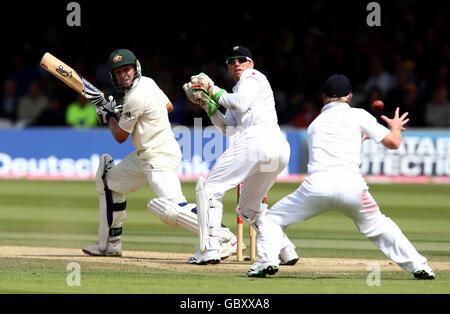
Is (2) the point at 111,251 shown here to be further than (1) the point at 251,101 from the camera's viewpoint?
Yes

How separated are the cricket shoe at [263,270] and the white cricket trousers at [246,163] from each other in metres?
0.90

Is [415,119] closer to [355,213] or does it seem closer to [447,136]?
[447,136]

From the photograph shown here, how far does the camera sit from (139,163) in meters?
8.73

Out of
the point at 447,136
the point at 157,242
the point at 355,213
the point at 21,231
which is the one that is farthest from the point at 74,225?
the point at 447,136

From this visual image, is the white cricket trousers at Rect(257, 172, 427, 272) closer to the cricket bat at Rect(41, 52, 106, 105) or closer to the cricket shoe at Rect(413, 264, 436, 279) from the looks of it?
the cricket shoe at Rect(413, 264, 436, 279)

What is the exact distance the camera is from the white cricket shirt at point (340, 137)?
692cm

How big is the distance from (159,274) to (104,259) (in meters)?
1.19

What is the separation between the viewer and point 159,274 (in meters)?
7.57

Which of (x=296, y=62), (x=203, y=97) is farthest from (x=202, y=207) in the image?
(x=296, y=62)

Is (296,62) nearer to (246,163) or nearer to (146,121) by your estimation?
(146,121)

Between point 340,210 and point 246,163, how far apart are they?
1.20m

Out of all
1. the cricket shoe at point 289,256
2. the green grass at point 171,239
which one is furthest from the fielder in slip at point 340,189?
the cricket shoe at point 289,256

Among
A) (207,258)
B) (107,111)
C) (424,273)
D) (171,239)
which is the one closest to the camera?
(424,273)

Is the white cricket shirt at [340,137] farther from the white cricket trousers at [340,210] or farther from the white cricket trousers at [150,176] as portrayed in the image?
the white cricket trousers at [150,176]
